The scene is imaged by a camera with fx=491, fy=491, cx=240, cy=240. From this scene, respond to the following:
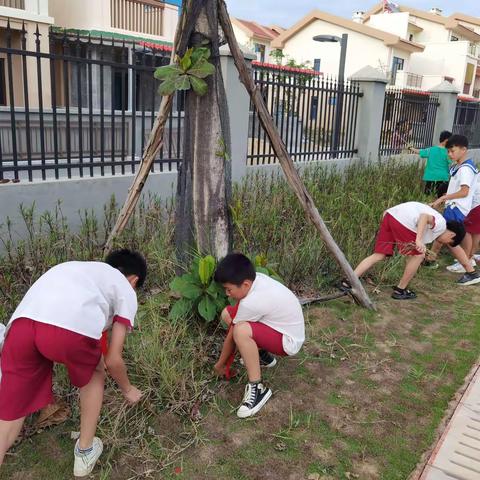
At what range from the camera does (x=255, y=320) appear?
2.70m

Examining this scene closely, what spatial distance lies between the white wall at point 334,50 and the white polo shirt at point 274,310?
1223 inches

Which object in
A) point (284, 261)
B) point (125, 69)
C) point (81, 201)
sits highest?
point (125, 69)

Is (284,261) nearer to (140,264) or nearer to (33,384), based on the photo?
(140,264)

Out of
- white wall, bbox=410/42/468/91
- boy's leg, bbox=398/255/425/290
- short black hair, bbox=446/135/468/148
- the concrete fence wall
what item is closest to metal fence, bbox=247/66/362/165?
the concrete fence wall

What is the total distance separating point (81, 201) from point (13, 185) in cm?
71

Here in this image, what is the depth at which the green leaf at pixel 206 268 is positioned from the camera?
10.1 feet

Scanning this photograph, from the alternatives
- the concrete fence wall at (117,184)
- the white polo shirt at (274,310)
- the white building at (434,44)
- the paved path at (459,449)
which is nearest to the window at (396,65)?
the white building at (434,44)

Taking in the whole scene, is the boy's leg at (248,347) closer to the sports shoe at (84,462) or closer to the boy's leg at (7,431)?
the sports shoe at (84,462)

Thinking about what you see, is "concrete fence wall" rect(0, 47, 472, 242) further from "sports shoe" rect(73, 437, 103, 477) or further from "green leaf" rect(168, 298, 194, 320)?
"sports shoe" rect(73, 437, 103, 477)

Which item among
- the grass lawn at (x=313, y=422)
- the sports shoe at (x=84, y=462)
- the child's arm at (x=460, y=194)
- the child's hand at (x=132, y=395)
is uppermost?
the child's arm at (x=460, y=194)

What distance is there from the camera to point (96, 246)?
4.31m

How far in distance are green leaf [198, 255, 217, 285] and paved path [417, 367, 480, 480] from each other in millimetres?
1579

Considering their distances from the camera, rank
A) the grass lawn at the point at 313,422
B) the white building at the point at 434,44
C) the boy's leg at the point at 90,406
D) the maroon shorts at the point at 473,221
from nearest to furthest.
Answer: the boy's leg at the point at 90,406, the grass lawn at the point at 313,422, the maroon shorts at the point at 473,221, the white building at the point at 434,44

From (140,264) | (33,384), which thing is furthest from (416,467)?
(33,384)
